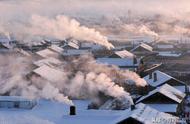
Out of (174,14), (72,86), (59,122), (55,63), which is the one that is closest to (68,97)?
(72,86)

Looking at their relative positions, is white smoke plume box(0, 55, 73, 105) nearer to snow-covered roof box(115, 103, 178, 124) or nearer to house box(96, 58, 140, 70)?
snow-covered roof box(115, 103, 178, 124)

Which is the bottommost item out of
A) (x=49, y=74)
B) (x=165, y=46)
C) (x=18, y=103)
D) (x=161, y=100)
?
(x=165, y=46)

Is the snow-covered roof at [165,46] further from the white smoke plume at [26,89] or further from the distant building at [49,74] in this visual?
the white smoke plume at [26,89]

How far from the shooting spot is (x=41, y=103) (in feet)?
104

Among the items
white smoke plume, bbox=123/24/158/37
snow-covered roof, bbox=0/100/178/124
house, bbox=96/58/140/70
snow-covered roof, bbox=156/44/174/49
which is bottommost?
white smoke plume, bbox=123/24/158/37

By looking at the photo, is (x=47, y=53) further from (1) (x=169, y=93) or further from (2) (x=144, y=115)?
(2) (x=144, y=115)

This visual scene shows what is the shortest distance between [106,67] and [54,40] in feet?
175

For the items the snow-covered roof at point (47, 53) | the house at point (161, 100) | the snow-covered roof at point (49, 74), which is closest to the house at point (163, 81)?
the house at point (161, 100)

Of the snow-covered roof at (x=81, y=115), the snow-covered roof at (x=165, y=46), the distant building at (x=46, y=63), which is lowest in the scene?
the snow-covered roof at (x=165, y=46)

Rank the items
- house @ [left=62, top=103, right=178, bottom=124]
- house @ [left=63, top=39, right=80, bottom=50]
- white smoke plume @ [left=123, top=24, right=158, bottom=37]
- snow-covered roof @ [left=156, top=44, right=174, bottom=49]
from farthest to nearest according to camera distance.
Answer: white smoke plume @ [left=123, top=24, right=158, bottom=37] < snow-covered roof @ [left=156, top=44, right=174, bottom=49] < house @ [left=63, top=39, right=80, bottom=50] < house @ [left=62, top=103, right=178, bottom=124]

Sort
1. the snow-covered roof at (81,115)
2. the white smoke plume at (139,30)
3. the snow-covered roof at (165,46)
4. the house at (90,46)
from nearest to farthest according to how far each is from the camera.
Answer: the snow-covered roof at (81,115) → the house at (90,46) → the snow-covered roof at (165,46) → the white smoke plume at (139,30)

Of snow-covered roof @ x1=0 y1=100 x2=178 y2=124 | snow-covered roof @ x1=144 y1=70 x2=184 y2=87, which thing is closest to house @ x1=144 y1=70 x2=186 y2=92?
snow-covered roof @ x1=144 y1=70 x2=184 y2=87

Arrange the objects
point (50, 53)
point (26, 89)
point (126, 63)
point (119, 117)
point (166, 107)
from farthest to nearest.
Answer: point (50, 53) → point (126, 63) → point (26, 89) → point (166, 107) → point (119, 117)

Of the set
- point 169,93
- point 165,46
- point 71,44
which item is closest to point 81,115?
→ point 169,93
